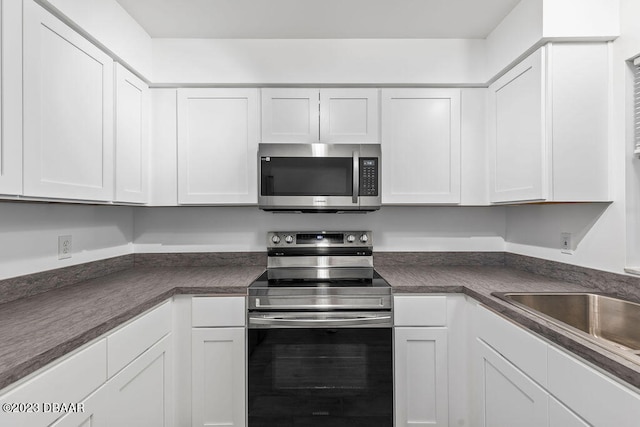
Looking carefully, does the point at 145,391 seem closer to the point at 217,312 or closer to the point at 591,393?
the point at 217,312

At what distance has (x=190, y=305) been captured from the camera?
1.84 m

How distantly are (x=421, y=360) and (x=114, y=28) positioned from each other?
7.70 ft

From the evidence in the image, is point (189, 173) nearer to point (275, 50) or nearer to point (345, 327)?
point (275, 50)

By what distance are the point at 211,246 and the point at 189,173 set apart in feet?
1.86

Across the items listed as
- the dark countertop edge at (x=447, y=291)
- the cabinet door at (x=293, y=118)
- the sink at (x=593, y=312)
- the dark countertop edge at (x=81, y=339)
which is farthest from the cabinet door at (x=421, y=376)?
the cabinet door at (x=293, y=118)

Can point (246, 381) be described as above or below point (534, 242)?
below

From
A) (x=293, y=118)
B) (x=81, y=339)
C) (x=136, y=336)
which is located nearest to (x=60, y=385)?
(x=81, y=339)

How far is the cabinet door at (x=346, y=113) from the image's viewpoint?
221cm

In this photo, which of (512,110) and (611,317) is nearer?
(611,317)

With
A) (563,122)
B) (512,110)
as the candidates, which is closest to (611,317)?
(563,122)

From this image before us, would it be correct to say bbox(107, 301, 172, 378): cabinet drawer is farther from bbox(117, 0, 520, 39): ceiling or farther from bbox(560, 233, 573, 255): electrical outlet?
bbox(560, 233, 573, 255): electrical outlet

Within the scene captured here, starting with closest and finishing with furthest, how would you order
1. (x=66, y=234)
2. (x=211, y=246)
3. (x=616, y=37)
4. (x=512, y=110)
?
(x=616, y=37) → (x=66, y=234) → (x=512, y=110) → (x=211, y=246)

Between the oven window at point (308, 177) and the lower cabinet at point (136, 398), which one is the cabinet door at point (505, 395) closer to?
the oven window at point (308, 177)

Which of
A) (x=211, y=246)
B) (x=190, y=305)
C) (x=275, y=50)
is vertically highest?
(x=275, y=50)
